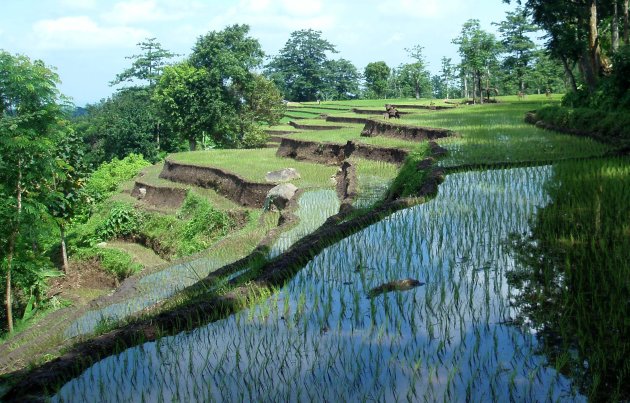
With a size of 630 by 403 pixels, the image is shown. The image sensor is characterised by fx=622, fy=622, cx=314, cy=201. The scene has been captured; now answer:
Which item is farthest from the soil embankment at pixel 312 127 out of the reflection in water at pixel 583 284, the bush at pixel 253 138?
the reflection in water at pixel 583 284

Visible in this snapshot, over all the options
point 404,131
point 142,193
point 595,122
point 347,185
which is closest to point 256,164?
point 142,193

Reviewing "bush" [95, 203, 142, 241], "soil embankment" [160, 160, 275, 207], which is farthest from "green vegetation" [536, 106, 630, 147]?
"bush" [95, 203, 142, 241]

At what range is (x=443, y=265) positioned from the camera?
539 centimetres

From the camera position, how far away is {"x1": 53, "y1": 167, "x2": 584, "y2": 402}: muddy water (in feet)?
10.4

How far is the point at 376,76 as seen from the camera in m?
70.8

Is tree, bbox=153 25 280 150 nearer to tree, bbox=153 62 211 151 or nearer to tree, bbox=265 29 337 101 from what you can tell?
tree, bbox=153 62 211 151

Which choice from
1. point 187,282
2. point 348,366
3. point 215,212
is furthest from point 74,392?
point 215,212

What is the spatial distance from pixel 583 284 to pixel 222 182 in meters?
17.2

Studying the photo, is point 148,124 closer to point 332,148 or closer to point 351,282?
point 332,148

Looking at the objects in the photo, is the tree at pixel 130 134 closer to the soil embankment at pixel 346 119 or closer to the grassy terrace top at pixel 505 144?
the soil embankment at pixel 346 119

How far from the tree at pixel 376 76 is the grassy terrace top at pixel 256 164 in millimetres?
44248

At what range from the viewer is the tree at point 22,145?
10734 millimetres

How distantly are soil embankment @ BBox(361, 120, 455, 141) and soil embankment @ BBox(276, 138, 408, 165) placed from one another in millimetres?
1488

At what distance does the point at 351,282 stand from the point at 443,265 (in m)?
0.82
